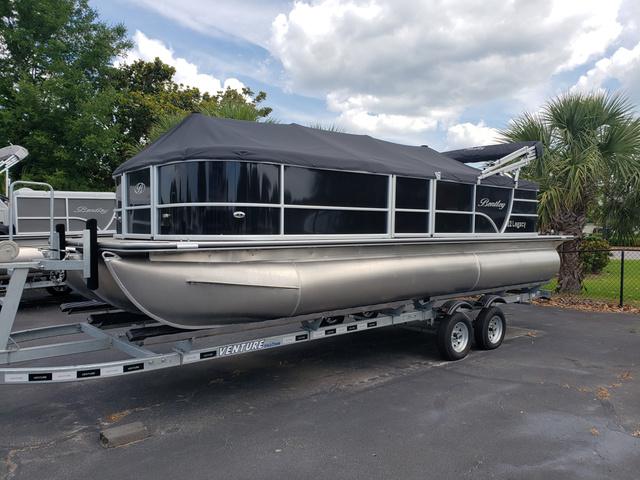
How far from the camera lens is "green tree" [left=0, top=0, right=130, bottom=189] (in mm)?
15531

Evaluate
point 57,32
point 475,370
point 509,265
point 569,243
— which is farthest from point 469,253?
point 57,32

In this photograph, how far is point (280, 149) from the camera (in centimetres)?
551

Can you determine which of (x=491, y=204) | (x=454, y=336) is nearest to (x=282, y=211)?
(x=454, y=336)

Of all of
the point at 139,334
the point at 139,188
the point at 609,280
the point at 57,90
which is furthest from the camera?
the point at 609,280

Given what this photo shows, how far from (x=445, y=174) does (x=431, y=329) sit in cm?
233

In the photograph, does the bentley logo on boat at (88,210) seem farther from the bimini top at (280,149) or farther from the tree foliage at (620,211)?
the tree foliage at (620,211)

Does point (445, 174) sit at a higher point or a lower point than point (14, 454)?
higher

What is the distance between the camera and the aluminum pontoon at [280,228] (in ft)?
15.5

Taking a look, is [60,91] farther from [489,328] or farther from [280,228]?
[489,328]

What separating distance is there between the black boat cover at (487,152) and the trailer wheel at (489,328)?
283cm

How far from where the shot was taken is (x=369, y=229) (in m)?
6.34

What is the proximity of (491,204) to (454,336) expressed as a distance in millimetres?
2164

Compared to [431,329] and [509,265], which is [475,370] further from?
[509,265]

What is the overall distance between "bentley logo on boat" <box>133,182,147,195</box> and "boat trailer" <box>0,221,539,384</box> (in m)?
1.00
